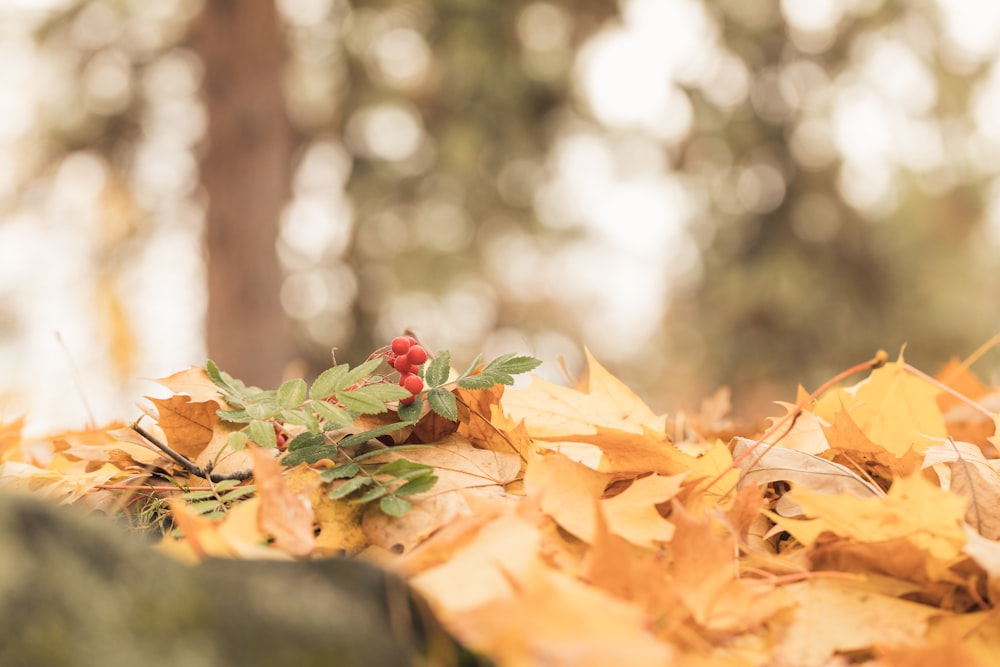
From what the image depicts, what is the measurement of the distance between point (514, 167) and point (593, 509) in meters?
4.99

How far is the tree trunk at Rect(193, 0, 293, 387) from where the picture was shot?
4129 millimetres

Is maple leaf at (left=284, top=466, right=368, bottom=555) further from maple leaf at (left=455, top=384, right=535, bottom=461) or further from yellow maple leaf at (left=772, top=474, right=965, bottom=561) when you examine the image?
yellow maple leaf at (left=772, top=474, right=965, bottom=561)

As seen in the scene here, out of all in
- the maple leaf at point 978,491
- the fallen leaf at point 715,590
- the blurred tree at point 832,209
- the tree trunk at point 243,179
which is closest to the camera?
the fallen leaf at point 715,590

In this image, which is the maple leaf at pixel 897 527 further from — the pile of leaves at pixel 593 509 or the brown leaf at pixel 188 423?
the brown leaf at pixel 188 423

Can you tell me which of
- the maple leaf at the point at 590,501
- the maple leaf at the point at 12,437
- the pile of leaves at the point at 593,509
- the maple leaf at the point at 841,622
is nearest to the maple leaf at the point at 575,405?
the pile of leaves at the point at 593,509

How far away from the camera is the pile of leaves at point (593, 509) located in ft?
1.40

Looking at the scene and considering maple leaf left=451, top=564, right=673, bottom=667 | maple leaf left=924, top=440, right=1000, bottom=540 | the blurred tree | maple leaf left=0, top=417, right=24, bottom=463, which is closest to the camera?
maple leaf left=451, top=564, right=673, bottom=667

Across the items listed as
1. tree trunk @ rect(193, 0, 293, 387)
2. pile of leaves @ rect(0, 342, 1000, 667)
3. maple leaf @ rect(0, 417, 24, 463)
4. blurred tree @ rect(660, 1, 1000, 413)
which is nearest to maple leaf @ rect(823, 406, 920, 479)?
pile of leaves @ rect(0, 342, 1000, 667)

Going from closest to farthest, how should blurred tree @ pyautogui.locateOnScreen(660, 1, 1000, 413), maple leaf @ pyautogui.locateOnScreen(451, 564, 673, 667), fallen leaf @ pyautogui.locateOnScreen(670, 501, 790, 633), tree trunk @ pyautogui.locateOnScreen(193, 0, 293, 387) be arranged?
maple leaf @ pyautogui.locateOnScreen(451, 564, 673, 667) → fallen leaf @ pyautogui.locateOnScreen(670, 501, 790, 633) → tree trunk @ pyautogui.locateOnScreen(193, 0, 293, 387) → blurred tree @ pyautogui.locateOnScreen(660, 1, 1000, 413)

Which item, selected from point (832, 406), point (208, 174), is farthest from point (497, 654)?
point (208, 174)

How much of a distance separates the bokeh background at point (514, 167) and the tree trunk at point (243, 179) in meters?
0.04

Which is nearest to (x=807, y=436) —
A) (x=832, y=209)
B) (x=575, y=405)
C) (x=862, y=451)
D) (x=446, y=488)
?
(x=862, y=451)

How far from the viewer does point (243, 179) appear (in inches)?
167

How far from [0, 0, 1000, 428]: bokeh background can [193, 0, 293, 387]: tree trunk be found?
0.15 feet
